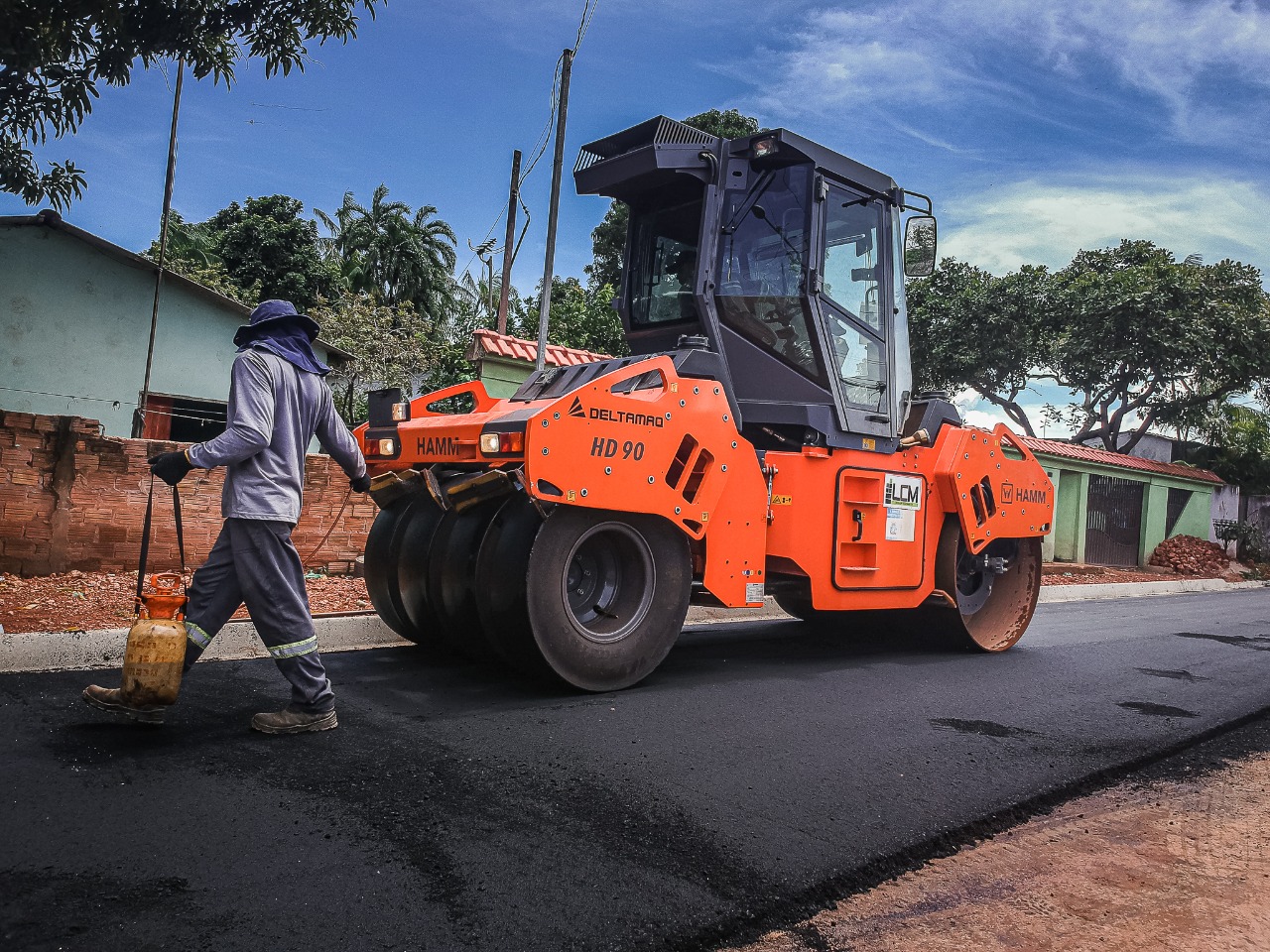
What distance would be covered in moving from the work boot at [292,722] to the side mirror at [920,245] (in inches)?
191

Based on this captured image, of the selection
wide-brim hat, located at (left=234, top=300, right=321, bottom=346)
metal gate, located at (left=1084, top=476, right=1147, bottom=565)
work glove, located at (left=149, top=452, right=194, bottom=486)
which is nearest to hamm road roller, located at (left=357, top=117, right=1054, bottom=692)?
wide-brim hat, located at (left=234, top=300, right=321, bottom=346)

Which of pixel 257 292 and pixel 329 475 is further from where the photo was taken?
pixel 257 292

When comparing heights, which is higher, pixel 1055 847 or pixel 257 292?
pixel 257 292

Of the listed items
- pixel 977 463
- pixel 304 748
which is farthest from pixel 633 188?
pixel 304 748

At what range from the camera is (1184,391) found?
24.7 metres

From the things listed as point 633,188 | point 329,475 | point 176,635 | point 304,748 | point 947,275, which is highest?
point 947,275

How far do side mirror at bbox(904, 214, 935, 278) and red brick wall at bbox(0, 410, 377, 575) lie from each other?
5.50 m

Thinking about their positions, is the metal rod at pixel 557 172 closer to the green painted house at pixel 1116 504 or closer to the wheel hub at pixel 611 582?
the wheel hub at pixel 611 582

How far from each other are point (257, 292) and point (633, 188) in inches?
882

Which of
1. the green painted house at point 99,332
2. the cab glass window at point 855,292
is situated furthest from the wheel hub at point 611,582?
the green painted house at point 99,332

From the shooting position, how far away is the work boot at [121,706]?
371 centimetres

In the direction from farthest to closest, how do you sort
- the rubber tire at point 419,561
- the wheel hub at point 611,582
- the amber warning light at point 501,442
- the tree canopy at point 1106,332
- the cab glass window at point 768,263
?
the tree canopy at point 1106,332
the cab glass window at point 768,263
the rubber tire at point 419,561
the wheel hub at point 611,582
the amber warning light at point 501,442

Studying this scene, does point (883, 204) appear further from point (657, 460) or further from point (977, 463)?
point (657, 460)

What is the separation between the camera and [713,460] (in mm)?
5188
